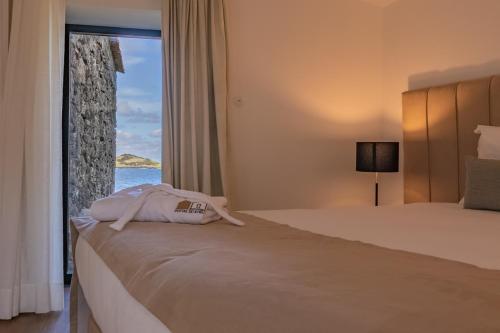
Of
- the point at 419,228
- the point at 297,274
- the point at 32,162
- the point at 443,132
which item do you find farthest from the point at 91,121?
the point at 297,274

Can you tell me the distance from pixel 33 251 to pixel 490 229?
265 cm

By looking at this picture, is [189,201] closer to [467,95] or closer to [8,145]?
[8,145]

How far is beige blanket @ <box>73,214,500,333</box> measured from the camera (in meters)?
0.69

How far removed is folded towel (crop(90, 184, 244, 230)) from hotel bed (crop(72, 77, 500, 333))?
0.06 m

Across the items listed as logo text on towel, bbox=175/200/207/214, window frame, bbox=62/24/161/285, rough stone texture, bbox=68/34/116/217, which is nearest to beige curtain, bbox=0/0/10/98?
window frame, bbox=62/24/161/285

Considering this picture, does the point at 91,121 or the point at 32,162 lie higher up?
the point at 91,121

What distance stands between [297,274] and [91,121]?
3.19m

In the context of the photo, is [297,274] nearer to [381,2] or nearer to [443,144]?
[443,144]

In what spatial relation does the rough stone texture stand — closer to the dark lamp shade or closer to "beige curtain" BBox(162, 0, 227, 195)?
"beige curtain" BBox(162, 0, 227, 195)

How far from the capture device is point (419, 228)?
6.04 ft

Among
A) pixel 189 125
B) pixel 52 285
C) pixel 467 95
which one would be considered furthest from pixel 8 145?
pixel 467 95

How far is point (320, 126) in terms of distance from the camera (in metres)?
3.75

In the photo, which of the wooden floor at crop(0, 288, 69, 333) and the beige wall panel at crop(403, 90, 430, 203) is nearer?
the wooden floor at crop(0, 288, 69, 333)

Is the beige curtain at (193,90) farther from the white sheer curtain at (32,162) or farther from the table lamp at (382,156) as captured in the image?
the table lamp at (382,156)
